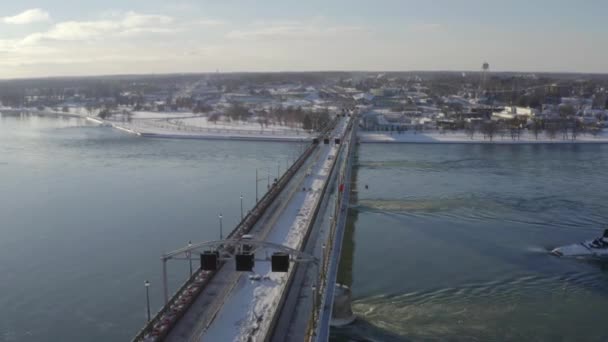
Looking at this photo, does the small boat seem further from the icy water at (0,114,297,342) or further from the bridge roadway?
the icy water at (0,114,297,342)

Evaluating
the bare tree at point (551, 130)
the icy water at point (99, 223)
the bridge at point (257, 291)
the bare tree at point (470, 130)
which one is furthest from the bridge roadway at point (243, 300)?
the bare tree at point (551, 130)

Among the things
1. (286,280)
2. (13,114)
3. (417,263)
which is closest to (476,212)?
(417,263)

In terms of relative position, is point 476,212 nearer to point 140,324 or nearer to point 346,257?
point 346,257

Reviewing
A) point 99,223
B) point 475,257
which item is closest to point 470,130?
point 475,257

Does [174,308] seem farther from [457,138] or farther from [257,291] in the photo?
[457,138]

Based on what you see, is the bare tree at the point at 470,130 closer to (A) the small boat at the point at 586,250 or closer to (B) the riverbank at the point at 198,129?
(B) the riverbank at the point at 198,129

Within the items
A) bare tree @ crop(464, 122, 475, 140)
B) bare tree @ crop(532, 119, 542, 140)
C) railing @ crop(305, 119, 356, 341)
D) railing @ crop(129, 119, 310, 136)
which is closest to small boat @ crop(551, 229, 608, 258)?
railing @ crop(305, 119, 356, 341)
